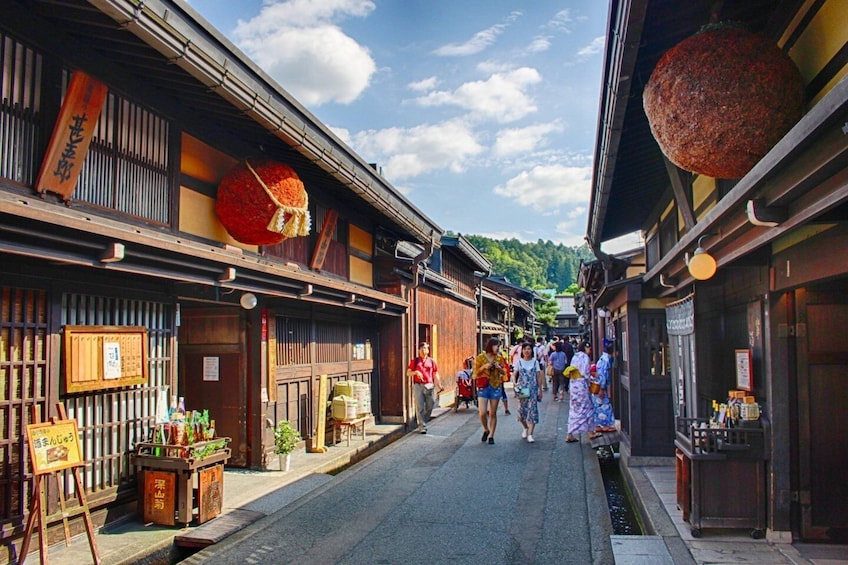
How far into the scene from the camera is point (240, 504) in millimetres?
8375

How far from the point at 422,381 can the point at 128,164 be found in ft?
32.3

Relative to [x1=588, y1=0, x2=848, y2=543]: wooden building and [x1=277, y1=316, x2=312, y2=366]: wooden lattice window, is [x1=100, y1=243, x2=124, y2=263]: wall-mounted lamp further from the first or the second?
[x1=277, y1=316, x2=312, y2=366]: wooden lattice window

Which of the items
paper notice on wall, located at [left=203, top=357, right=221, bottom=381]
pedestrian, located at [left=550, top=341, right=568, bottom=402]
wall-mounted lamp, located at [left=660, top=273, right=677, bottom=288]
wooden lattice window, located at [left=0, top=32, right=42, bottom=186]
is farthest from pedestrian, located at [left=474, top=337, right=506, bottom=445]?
pedestrian, located at [left=550, top=341, right=568, bottom=402]

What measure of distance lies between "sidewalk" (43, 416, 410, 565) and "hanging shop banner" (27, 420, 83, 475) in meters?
0.91

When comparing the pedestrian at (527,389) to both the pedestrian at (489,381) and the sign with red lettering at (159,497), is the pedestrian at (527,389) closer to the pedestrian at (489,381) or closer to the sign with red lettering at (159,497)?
the pedestrian at (489,381)

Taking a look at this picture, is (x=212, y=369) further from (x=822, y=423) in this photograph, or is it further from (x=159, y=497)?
(x=822, y=423)

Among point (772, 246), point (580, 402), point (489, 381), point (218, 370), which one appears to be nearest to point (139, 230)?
→ point (218, 370)

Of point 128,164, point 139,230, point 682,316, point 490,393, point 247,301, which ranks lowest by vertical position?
point 490,393

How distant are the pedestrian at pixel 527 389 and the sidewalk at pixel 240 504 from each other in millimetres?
3132

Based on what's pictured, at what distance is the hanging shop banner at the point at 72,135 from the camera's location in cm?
573

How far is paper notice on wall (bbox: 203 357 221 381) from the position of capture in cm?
1066

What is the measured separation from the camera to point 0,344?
585 centimetres

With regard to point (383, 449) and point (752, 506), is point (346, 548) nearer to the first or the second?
point (752, 506)

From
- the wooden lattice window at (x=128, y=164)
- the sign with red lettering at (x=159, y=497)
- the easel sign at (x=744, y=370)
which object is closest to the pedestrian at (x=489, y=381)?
the easel sign at (x=744, y=370)
